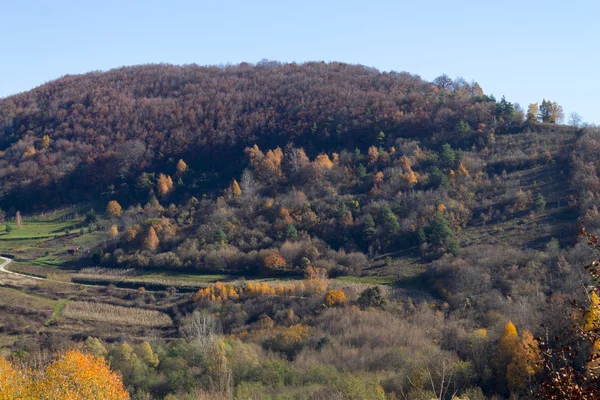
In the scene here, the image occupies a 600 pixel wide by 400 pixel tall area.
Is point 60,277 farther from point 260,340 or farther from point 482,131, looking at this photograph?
point 482,131

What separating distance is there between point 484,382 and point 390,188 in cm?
3680

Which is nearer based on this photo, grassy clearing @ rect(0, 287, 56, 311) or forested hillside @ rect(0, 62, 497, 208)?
grassy clearing @ rect(0, 287, 56, 311)

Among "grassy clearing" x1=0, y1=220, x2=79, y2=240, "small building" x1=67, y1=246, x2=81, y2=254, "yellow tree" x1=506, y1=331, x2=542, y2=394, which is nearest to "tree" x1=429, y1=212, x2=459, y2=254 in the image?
"yellow tree" x1=506, y1=331, x2=542, y2=394

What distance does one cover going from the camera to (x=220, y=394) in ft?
99.3

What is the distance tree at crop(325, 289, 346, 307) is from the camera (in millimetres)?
47594

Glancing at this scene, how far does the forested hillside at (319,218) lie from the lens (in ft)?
114

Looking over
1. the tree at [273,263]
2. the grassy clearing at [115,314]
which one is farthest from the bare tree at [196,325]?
the tree at [273,263]

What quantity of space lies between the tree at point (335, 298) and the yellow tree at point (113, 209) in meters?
39.6

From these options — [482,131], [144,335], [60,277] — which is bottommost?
[144,335]

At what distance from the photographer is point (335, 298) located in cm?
4791

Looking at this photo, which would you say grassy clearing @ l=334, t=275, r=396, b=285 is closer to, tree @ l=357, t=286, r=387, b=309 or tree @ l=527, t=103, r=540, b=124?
tree @ l=357, t=286, r=387, b=309

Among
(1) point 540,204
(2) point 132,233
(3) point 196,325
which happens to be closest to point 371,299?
(3) point 196,325

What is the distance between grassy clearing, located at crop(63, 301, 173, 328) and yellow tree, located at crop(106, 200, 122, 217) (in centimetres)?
2437

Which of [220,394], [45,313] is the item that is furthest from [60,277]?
[220,394]
